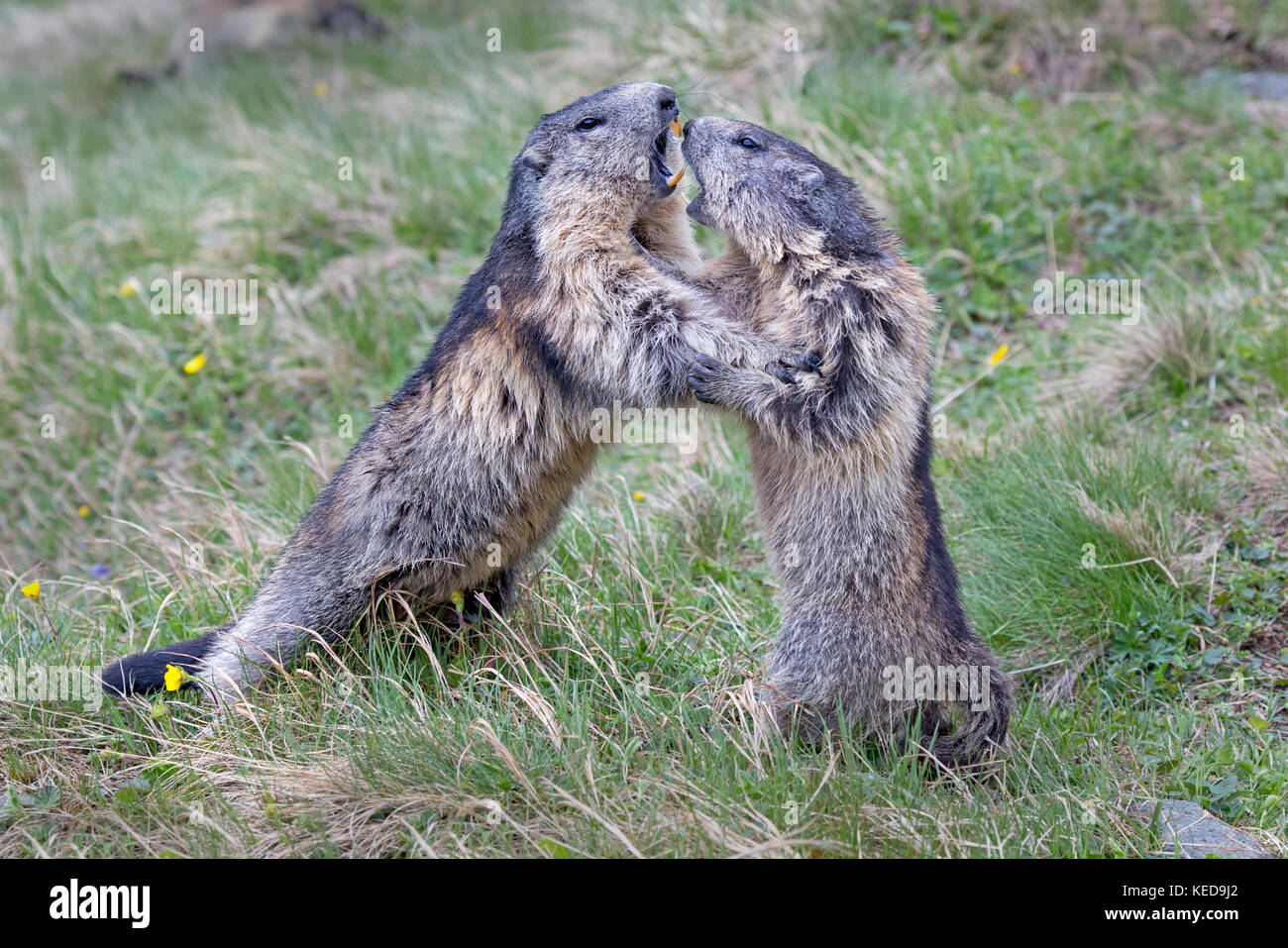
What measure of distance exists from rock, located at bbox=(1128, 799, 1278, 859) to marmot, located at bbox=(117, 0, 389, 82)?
502 inches

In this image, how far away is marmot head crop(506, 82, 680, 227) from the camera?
15.9ft

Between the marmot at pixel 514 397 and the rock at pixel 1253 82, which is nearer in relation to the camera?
the marmot at pixel 514 397

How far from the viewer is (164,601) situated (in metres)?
5.64

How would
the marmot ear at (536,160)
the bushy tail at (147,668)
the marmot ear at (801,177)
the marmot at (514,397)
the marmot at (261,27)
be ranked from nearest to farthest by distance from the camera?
1. the marmot at (514,397)
2. the marmot ear at (801,177)
3. the bushy tail at (147,668)
4. the marmot ear at (536,160)
5. the marmot at (261,27)

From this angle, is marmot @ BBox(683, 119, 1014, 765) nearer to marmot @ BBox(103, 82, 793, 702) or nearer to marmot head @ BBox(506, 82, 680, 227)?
marmot @ BBox(103, 82, 793, 702)

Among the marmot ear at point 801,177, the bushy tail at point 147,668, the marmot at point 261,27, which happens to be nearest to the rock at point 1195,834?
the marmot ear at point 801,177

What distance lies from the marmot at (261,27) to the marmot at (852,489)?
11.2m

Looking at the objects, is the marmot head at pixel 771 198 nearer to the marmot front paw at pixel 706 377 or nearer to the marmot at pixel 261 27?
the marmot front paw at pixel 706 377

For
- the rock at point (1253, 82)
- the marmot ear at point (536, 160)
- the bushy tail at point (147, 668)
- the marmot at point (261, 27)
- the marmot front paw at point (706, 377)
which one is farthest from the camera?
the marmot at point (261, 27)

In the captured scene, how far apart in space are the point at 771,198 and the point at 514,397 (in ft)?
4.21

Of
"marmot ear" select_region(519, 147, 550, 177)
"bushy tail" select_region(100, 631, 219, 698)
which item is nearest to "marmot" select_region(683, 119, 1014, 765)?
"marmot ear" select_region(519, 147, 550, 177)

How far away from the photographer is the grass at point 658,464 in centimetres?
414

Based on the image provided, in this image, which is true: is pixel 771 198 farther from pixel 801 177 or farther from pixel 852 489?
pixel 852 489

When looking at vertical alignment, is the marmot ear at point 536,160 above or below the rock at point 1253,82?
below
